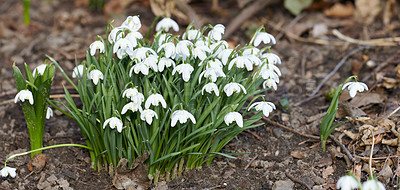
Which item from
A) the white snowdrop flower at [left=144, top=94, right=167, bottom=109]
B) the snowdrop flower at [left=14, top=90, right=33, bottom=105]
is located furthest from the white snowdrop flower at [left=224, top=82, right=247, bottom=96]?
the snowdrop flower at [left=14, top=90, right=33, bottom=105]

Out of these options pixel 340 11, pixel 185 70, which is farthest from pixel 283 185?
pixel 340 11

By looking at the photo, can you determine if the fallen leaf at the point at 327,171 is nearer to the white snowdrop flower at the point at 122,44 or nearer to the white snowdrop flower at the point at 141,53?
the white snowdrop flower at the point at 141,53

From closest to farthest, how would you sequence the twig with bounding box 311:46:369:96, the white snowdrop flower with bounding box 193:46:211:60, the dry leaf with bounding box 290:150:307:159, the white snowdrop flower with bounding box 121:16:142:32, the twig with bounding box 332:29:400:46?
1. the white snowdrop flower with bounding box 193:46:211:60
2. the white snowdrop flower with bounding box 121:16:142:32
3. the dry leaf with bounding box 290:150:307:159
4. the twig with bounding box 311:46:369:96
5. the twig with bounding box 332:29:400:46

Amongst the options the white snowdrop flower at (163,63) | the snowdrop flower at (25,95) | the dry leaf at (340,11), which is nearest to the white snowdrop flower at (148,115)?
the white snowdrop flower at (163,63)

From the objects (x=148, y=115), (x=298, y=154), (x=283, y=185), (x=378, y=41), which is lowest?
(x=283, y=185)

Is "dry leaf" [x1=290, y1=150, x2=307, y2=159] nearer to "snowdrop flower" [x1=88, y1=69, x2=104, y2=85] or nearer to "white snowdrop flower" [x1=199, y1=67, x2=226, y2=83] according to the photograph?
"white snowdrop flower" [x1=199, y1=67, x2=226, y2=83]

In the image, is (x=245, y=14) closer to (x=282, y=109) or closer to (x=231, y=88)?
(x=282, y=109)
